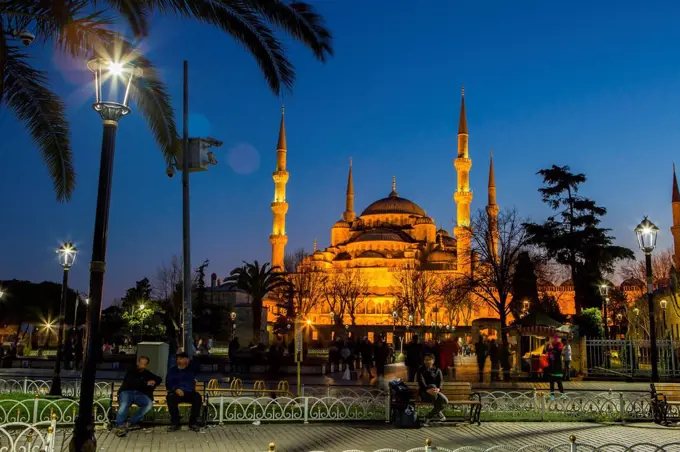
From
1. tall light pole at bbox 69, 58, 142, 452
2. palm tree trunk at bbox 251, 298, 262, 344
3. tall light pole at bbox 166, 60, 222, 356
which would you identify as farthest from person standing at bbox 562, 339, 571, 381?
tall light pole at bbox 69, 58, 142, 452

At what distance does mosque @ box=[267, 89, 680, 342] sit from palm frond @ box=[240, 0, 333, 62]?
46346 mm

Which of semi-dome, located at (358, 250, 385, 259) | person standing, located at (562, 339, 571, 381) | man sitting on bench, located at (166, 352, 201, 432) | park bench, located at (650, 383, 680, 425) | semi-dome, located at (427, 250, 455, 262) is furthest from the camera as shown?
semi-dome, located at (427, 250, 455, 262)

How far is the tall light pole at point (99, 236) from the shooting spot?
639 centimetres

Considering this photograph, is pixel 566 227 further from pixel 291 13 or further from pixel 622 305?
pixel 291 13

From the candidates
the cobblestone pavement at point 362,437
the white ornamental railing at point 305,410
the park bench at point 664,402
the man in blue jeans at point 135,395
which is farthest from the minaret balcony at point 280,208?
the man in blue jeans at point 135,395

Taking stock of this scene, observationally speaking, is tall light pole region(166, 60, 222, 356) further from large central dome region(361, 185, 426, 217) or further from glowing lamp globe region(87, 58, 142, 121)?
large central dome region(361, 185, 426, 217)

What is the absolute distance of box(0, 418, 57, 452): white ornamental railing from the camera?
586 cm

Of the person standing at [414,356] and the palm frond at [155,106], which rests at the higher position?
the palm frond at [155,106]

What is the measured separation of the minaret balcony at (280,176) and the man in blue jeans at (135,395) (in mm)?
61763

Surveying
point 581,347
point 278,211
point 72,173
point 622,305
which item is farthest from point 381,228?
point 72,173

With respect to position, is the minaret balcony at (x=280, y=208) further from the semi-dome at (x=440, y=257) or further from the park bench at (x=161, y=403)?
the park bench at (x=161, y=403)

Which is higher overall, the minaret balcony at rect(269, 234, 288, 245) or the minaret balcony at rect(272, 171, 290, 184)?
the minaret balcony at rect(272, 171, 290, 184)

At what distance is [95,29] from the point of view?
8797 mm

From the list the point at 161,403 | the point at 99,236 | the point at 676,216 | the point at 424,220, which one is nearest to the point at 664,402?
the point at 161,403
